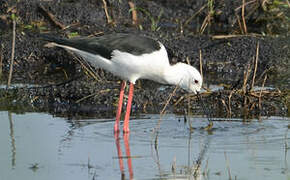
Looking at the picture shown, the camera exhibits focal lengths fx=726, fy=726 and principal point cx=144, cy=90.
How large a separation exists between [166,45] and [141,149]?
3.70 m

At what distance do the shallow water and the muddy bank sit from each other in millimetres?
483

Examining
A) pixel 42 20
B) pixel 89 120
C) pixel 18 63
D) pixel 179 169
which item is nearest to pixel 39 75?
pixel 18 63

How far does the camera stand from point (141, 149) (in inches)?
233

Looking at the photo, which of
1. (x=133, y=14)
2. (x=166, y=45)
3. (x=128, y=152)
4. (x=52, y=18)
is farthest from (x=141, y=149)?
(x=133, y=14)

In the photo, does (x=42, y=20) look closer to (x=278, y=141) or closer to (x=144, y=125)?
(x=144, y=125)

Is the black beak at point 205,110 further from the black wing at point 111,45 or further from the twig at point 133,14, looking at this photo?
the twig at point 133,14

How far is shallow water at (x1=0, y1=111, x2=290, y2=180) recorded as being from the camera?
203 inches

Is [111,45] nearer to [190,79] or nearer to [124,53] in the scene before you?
[124,53]

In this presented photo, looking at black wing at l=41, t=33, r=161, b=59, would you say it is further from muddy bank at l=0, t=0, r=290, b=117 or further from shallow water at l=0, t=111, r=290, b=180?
shallow water at l=0, t=111, r=290, b=180

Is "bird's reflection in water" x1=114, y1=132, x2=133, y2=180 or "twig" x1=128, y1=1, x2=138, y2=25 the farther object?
"twig" x1=128, y1=1, x2=138, y2=25

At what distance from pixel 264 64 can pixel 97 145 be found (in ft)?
13.2

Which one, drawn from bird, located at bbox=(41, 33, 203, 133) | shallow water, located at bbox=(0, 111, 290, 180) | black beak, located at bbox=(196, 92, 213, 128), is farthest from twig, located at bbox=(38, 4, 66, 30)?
black beak, located at bbox=(196, 92, 213, 128)

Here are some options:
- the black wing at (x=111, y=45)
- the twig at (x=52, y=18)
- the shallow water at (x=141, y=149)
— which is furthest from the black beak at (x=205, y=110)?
the twig at (x=52, y=18)

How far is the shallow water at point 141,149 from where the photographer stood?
5164 mm
